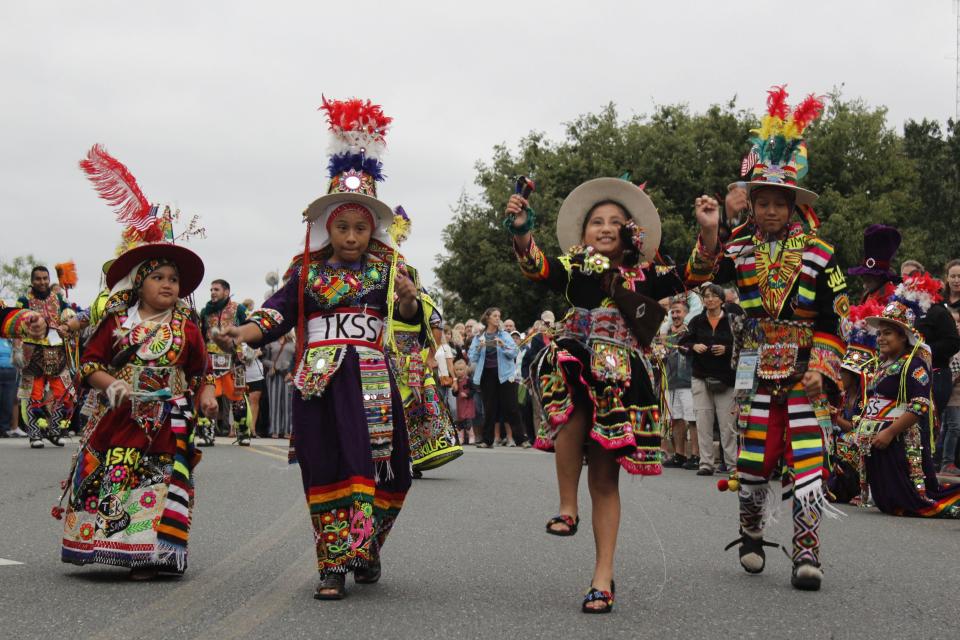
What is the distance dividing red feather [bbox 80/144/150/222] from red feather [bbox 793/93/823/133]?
3.90 metres

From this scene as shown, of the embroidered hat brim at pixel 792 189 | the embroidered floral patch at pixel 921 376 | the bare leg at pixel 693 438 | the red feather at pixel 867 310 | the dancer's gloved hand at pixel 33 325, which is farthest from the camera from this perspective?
the bare leg at pixel 693 438

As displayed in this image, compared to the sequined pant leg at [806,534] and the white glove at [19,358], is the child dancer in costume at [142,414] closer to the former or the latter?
the sequined pant leg at [806,534]

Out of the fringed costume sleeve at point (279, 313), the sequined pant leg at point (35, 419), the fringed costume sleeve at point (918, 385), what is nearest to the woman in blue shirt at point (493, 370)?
the sequined pant leg at point (35, 419)

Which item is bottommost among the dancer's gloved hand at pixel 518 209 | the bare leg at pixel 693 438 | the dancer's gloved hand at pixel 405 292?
the bare leg at pixel 693 438

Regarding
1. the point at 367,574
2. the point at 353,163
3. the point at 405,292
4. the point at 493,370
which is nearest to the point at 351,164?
the point at 353,163

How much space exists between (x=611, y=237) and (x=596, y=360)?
0.67 metres

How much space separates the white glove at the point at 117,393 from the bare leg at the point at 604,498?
2.58 meters

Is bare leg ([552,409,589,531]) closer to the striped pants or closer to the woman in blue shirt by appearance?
the striped pants

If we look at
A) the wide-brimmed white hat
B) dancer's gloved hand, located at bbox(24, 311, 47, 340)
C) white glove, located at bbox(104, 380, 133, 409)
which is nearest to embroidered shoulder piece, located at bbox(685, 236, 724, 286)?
the wide-brimmed white hat

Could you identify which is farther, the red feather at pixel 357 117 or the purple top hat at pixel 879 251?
the purple top hat at pixel 879 251

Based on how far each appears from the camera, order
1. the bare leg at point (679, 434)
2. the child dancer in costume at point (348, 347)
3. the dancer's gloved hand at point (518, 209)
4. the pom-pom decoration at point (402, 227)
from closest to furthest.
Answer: the dancer's gloved hand at point (518, 209)
the child dancer in costume at point (348, 347)
the pom-pom decoration at point (402, 227)
the bare leg at point (679, 434)

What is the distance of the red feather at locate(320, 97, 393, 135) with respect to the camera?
6.98 m

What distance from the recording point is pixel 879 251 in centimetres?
1109

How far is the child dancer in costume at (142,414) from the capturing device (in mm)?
6836
